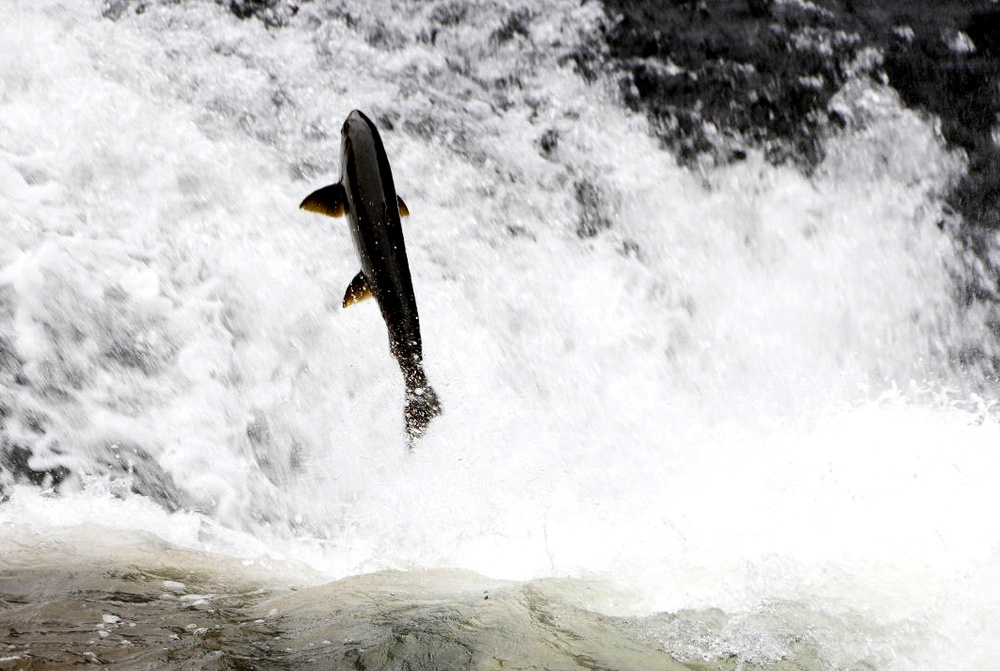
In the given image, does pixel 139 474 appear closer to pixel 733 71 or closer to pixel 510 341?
pixel 510 341

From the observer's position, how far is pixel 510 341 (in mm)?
4629

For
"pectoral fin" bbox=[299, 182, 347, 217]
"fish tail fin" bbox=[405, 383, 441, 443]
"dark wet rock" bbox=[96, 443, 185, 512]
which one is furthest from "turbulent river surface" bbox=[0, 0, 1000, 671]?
"pectoral fin" bbox=[299, 182, 347, 217]

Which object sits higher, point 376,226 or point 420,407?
point 376,226

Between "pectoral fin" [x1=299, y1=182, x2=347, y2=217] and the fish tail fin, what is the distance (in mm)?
667

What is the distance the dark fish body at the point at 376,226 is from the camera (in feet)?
9.66

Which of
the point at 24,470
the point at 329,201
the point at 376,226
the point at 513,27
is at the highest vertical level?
the point at 513,27

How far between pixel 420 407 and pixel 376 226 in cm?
71

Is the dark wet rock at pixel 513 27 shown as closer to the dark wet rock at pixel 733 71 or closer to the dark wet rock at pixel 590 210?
the dark wet rock at pixel 733 71

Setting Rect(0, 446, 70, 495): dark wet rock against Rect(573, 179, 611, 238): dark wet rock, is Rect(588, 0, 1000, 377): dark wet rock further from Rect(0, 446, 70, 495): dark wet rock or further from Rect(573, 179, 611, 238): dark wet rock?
Rect(0, 446, 70, 495): dark wet rock

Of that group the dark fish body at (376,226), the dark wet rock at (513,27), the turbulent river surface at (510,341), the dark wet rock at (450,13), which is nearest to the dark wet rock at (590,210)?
the turbulent river surface at (510,341)

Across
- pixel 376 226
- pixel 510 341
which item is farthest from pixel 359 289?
pixel 510 341

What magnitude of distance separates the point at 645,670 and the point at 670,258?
3512 millimetres

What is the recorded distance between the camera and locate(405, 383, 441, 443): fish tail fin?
10.5 feet

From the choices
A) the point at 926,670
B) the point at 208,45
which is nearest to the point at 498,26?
the point at 208,45
